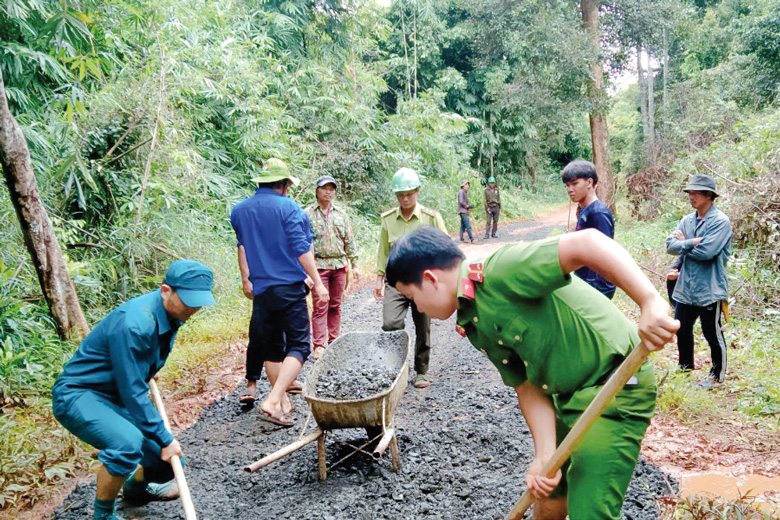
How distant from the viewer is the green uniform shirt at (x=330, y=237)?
5871 mm

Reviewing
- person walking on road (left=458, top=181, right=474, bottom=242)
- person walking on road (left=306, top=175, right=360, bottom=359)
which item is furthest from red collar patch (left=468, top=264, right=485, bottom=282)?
person walking on road (left=458, top=181, right=474, bottom=242)

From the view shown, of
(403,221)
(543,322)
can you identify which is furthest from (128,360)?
(403,221)

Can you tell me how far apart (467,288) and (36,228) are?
428 cm

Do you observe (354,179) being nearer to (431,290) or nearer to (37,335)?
(37,335)

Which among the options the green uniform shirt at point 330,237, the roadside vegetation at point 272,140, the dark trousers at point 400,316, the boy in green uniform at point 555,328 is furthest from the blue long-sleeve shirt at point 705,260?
the green uniform shirt at point 330,237

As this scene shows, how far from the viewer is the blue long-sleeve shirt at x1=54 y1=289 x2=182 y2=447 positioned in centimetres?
264

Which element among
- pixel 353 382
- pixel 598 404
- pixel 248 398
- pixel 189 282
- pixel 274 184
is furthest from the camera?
pixel 248 398

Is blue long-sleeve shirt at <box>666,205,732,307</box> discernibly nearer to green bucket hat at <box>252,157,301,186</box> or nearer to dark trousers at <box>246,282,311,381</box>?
dark trousers at <box>246,282,311,381</box>

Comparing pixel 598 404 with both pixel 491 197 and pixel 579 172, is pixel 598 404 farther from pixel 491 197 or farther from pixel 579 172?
pixel 491 197

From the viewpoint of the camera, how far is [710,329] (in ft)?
14.4

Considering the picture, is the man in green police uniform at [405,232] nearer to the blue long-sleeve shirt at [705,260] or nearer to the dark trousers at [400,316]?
the dark trousers at [400,316]

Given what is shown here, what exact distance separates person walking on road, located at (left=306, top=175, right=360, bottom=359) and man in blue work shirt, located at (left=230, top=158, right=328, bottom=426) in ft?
4.41

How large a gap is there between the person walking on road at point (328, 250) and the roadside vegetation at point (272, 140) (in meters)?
1.34

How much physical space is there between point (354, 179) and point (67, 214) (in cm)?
812
